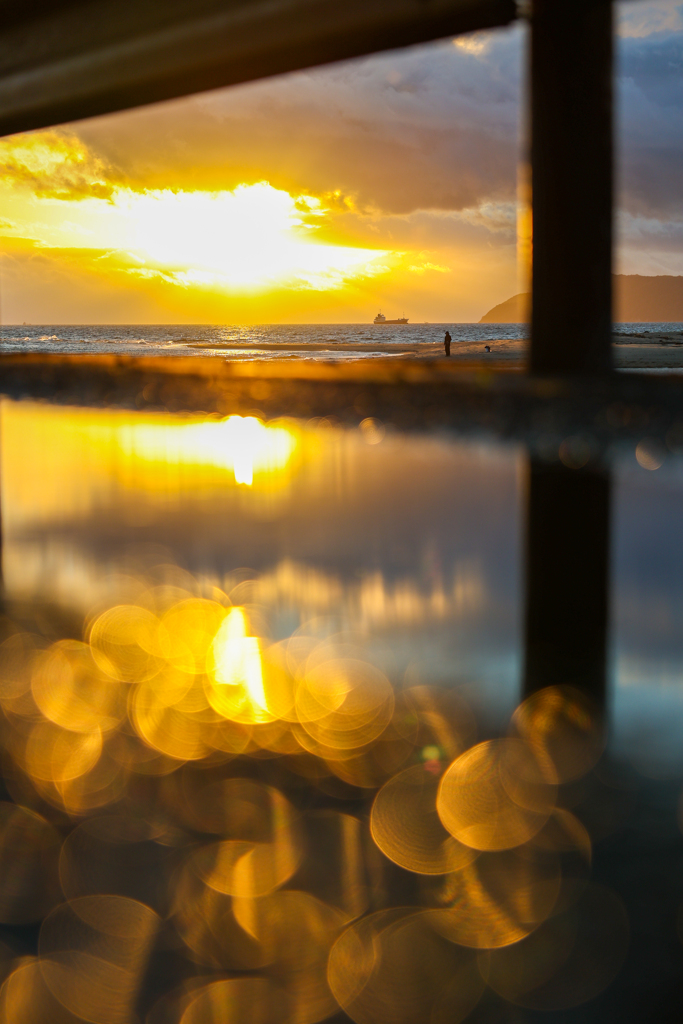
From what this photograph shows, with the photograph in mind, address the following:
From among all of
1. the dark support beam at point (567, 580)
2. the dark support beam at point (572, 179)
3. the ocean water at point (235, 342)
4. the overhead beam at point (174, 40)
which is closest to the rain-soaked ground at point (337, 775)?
the dark support beam at point (567, 580)

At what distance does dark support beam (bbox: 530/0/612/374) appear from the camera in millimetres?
7422

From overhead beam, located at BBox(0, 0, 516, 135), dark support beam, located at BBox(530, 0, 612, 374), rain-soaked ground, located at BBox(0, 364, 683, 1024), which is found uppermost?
overhead beam, located at BBox(0, 0, 516, 135)

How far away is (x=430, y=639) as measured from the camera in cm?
238

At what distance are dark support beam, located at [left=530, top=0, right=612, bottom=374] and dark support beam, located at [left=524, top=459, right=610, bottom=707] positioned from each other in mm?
3665

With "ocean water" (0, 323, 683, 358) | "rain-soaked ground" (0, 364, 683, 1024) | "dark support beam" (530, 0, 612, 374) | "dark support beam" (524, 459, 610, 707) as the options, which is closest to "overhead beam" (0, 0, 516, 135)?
"dark support beam" (530, 0, 612, 374)

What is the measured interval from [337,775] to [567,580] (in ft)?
4.96

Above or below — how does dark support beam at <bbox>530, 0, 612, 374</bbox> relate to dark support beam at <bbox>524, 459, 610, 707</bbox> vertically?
above

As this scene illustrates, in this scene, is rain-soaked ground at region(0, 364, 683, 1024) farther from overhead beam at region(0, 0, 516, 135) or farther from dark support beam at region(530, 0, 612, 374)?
overhead beam at region(0, 0, 516, 135)

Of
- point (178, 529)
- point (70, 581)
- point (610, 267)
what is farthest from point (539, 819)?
point (610, 267)

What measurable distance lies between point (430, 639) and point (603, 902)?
111 cm

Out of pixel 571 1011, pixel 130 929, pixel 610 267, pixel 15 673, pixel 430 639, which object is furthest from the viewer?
pixel 610 267

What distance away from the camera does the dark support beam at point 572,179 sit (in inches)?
292

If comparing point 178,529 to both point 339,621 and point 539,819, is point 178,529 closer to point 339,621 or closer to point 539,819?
point 339,621

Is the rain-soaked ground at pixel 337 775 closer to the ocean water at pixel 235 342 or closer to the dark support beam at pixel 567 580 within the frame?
the dark support beam at pixel 567 580
